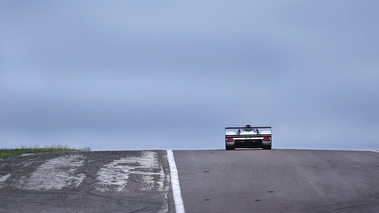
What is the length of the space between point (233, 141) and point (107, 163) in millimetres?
7517

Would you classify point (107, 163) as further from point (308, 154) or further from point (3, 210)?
point (308, 154)

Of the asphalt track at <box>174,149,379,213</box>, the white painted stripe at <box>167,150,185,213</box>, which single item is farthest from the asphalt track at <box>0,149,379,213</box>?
the white painted stripe at <box>167,150,185,213</box>

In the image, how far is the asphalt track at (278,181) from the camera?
13492 mm

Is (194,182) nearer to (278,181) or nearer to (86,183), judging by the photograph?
(278,181)

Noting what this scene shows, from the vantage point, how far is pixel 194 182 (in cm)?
1648

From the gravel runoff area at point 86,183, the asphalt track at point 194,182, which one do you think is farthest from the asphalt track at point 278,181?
the gravel runoff area at point 86,183

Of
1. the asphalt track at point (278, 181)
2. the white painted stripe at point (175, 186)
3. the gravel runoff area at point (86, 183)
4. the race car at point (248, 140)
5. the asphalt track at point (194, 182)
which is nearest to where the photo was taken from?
the white painted stripe at point (175, 186)

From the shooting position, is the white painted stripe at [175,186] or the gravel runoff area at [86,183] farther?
the gravel runoff area at [86,183]

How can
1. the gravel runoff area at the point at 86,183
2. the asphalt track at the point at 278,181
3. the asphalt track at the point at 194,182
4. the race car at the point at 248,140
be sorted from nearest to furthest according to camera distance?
the asphalt track at the point at 278,181
the asphalt track at the point at 194,182
the gravel runoff area at the point at 86,183
the race car at the point at 248,140

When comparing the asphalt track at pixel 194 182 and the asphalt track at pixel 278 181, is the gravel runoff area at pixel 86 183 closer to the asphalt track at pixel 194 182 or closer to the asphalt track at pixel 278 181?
the asphalt track at pixel 194 182

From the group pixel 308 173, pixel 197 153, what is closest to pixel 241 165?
pixel 308 173

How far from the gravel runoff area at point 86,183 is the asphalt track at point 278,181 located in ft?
3.03

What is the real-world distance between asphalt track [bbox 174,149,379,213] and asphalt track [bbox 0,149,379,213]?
0.02m

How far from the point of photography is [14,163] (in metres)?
20.6
